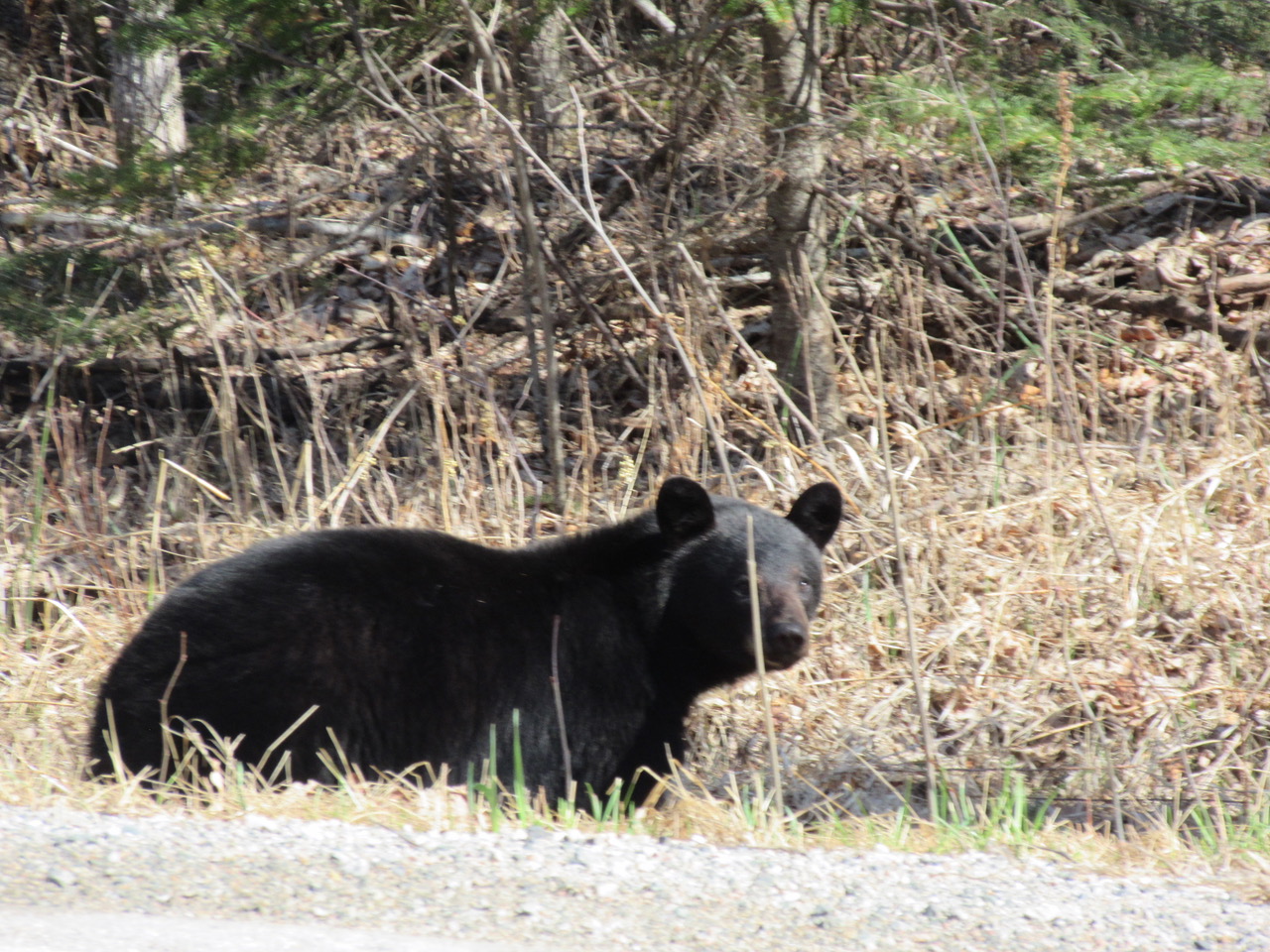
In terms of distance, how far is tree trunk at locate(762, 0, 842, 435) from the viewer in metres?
6.82

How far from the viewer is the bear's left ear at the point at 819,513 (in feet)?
15.9

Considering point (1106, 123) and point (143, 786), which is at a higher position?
point (1106, 123)

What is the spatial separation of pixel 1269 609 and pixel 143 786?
193 inches

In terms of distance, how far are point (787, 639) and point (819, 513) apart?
67 centimetres

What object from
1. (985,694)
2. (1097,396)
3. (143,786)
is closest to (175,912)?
(143,786)

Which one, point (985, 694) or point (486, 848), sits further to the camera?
point (985, 694)

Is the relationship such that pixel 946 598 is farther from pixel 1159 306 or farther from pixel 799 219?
pixel 1159 306

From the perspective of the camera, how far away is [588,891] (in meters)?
2.70

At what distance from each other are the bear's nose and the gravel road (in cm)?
141

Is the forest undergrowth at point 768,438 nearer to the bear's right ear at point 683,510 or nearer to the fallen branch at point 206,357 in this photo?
the fallen branch at point 206,357

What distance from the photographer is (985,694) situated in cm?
571

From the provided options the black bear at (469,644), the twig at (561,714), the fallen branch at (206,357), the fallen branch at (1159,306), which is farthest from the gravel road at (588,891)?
the fallen branch at (206,357)

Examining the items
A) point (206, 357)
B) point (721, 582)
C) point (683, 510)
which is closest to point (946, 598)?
point (721, 582)

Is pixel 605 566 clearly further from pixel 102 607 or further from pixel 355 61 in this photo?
pixel 355 61
